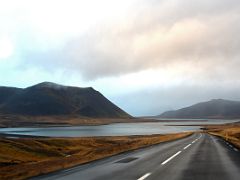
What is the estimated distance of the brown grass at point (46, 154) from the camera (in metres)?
20.4

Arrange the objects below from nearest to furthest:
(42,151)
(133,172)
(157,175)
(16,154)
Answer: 1. (157,175)
2. (133,172)
3. (16,154)
4. (42,151)

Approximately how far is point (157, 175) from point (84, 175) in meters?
3.38

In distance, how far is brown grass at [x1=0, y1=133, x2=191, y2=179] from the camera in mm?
20375

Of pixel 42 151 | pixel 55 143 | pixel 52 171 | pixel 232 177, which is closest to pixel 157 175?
pixel 232 177

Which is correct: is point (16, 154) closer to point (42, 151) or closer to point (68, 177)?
point (42, 151)

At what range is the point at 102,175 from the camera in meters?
17.6

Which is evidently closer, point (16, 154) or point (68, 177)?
point (68, 177)

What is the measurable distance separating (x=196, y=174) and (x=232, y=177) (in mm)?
1888

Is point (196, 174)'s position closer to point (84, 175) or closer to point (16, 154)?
point (84, 175)

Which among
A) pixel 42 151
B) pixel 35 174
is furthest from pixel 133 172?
pixel 42 151

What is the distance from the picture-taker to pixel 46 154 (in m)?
60.8

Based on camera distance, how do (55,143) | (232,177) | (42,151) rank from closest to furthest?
(232,177), (42,151), (55,143)

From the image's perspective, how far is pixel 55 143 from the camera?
81.2 m

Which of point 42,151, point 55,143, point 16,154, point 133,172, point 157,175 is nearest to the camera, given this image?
point 157,175
